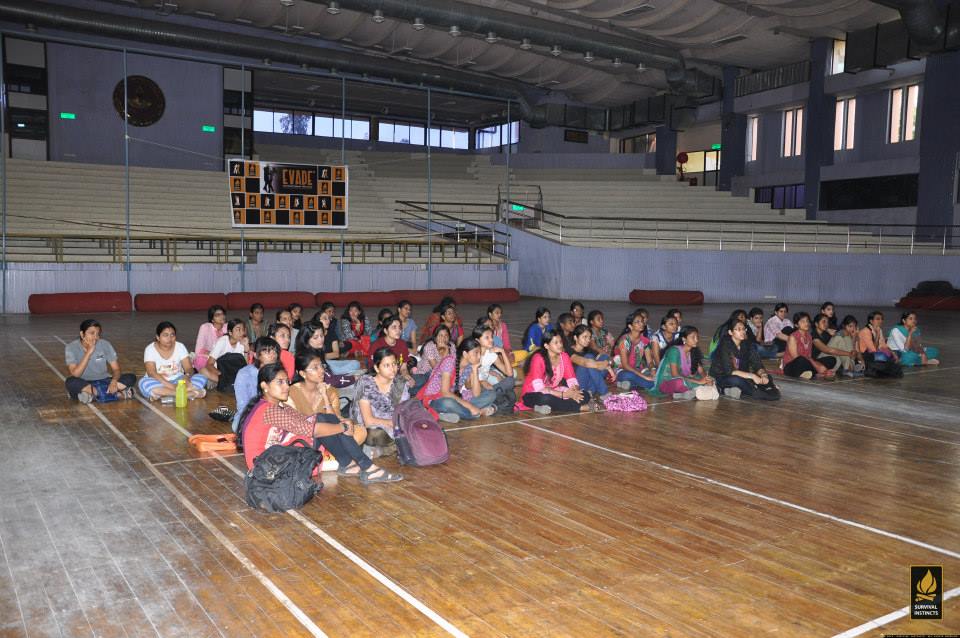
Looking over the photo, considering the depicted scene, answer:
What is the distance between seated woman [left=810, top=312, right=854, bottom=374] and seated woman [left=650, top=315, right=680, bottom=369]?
243cm

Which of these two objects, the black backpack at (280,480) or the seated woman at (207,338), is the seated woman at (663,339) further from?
the black backpack at (280,480)

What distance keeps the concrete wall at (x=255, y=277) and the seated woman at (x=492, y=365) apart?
14935mm

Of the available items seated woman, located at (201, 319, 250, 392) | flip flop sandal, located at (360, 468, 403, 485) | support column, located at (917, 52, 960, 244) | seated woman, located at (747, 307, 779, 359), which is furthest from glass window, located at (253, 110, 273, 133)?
flip flop sandal, located at (360, 468, 403, 485)

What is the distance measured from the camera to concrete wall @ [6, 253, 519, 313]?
787 inches

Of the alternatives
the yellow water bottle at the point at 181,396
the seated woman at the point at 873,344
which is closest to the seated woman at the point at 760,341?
the seated woman at the point at 873,344

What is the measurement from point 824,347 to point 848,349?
348 mm

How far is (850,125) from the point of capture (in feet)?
98.7

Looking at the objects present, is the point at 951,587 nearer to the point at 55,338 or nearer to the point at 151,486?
the point at 151,486

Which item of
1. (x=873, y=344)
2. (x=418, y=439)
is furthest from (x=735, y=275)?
(x=418, y=439)

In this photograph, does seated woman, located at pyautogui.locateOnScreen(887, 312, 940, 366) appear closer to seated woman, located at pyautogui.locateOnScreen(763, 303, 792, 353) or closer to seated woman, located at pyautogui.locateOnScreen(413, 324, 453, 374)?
seated woman, located at pyautogui.locateOnScreen(763, 303, 792, 353)

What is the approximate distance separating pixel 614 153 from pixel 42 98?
81.9 ft

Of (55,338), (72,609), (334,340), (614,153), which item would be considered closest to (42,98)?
(55,338)

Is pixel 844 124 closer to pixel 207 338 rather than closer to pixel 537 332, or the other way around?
pixel 537 332

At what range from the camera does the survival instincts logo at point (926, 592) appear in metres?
4.00
